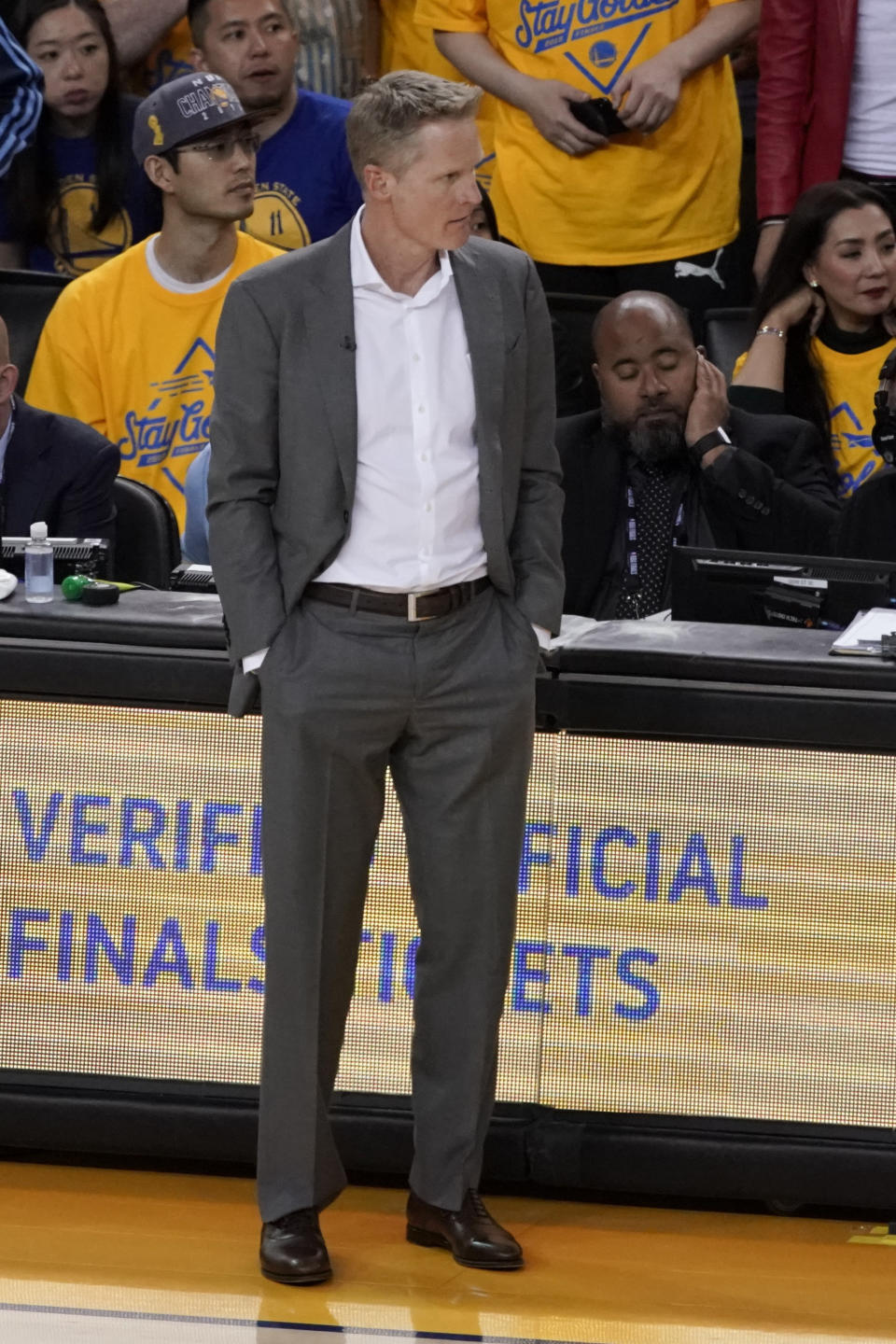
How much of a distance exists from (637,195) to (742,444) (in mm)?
988

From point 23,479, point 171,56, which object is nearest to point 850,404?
point 23,479

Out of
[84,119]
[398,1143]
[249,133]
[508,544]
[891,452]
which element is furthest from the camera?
[84,119]

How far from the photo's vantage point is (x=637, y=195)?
5.75 meters

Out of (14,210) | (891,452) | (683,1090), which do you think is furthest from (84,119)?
(683,1090)

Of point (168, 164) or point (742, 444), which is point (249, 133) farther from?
point (742, 444)

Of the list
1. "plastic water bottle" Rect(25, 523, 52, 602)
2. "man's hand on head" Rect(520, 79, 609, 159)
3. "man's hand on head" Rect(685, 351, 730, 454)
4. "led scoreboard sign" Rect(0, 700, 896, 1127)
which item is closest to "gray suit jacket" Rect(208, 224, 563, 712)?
"led scoreboard sign" Rect(0, 700, 896, 1127)

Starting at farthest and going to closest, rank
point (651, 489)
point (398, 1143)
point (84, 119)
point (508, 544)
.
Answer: point (84, 119) → point (651, 489) → point (398, 1143) → point (508, 544)

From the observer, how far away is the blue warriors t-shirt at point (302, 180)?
5.90 metres

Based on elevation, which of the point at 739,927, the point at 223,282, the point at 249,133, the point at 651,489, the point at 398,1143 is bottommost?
the point at 398,1143

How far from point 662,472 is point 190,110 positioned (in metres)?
1.55

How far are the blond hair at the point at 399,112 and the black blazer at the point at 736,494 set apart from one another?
6.36 feet

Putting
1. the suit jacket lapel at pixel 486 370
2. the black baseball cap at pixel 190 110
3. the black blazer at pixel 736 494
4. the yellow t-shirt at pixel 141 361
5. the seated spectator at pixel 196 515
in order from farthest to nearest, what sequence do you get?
the yellow t-shirt at pixel 141 361, the black baseball cap at pixel 190 110, the black blazer at pixel 736 494, the seated spectator at pixel 196 515, the suit jacket lapel at pixel 486 370

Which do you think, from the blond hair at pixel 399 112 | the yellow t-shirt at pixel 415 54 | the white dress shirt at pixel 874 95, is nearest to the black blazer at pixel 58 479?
the blond hair at pixel 399 112

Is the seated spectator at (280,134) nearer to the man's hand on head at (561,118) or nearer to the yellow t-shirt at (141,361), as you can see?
the yellow t-shirt at (141,361)
